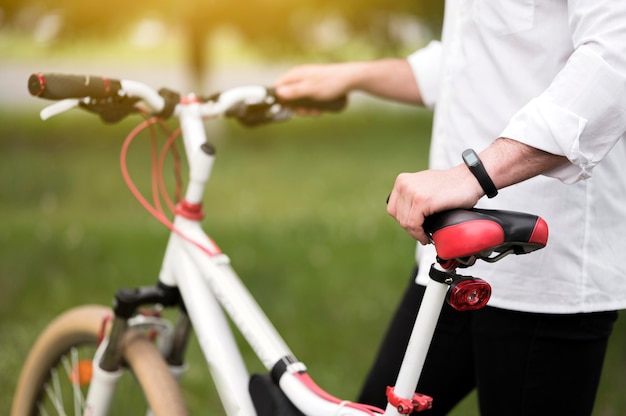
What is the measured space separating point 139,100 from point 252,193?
19.9 ft

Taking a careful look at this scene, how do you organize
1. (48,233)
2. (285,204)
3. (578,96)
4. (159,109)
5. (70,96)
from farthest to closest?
(285,204)
(48,233)
(159,109)
(70,96)
(578,96)

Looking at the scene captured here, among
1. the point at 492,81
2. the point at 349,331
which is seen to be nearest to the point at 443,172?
the point at 492,81

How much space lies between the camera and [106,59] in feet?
66.4

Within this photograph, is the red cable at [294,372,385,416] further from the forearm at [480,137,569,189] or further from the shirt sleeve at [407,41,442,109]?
the shirt sleeve at [407,41,442,109]

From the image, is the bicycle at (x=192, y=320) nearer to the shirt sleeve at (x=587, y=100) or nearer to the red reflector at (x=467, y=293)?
the red reflector at (x=467, y=293)

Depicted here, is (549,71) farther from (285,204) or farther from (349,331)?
(285,204)

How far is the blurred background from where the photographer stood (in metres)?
4.37

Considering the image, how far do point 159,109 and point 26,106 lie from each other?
12.8m

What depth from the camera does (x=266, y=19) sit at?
11062 millimetres

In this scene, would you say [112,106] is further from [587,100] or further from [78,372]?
[587,100]

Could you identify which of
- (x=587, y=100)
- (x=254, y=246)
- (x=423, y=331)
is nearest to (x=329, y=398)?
(x=423, y=331)

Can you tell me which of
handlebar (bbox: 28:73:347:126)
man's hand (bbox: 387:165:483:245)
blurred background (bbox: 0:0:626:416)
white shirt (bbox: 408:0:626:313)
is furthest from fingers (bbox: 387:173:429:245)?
blurred background (bbox: 0:0:626:416)

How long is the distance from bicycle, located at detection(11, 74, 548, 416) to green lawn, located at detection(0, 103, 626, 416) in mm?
1348

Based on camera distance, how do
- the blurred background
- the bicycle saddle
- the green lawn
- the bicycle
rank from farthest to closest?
the blurred background, the green lawn, the bicycle, the bicycle saddle
